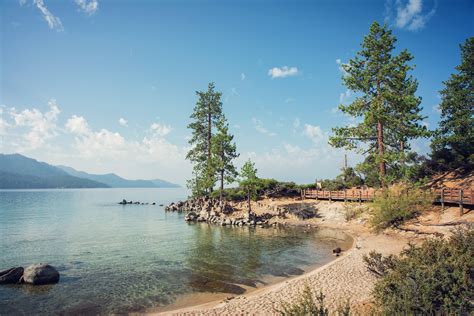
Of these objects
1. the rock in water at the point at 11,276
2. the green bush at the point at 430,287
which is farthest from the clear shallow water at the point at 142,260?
the green bush at the point at 430,287

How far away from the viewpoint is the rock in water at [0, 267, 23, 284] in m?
15.9

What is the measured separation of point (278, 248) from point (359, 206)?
16.4 meters

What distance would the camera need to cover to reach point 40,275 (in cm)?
1594

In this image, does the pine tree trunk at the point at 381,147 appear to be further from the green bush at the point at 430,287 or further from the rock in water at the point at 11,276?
the rock in water at the point at 11,276

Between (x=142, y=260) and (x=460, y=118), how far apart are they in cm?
4149

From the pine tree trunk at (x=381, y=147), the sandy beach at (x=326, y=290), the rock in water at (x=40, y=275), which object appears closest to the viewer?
the sandy beach at (x=326, y=290)

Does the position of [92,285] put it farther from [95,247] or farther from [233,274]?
[95,247]

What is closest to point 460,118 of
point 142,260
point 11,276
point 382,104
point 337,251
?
point 382,104

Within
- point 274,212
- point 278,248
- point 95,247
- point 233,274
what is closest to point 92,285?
point 233,274

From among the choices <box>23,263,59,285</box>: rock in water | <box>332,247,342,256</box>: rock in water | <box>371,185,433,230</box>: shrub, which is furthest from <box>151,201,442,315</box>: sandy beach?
<box>23,263,59,285</box>: rock in water

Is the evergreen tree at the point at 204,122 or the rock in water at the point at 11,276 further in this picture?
the evergreen tree at the point at 204,122

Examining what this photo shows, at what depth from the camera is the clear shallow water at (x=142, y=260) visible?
13945 millimetres

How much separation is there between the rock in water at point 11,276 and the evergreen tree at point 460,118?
1742 inches

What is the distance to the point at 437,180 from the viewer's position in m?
35.5
